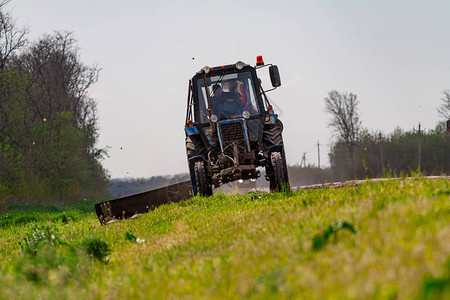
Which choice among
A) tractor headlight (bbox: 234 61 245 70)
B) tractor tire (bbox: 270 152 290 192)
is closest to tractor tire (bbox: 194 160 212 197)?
tractor tire (bbox: 270 152 290 192)

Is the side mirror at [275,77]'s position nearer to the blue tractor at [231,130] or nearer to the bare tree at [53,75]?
the blue tractor at [231,130]

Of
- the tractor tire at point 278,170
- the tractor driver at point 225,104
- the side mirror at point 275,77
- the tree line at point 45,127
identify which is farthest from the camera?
the tree line at point 45,127

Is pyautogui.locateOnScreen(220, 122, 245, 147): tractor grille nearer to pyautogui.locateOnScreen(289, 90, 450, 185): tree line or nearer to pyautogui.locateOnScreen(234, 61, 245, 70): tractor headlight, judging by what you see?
pyautogui.locateOnScreen(234, 61, 245, 70): tractor headlight

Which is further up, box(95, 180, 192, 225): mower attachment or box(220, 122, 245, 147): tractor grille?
box(220, 122, 245, 147): tractor grille

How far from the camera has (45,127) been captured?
33281 mm

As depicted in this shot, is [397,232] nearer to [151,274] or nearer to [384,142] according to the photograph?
[151,274]

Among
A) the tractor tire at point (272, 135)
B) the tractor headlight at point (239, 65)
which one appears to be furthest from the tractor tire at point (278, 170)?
the tractor headlight at point (239, 65)

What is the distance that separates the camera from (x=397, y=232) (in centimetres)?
271

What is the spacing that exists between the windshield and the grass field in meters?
6.29

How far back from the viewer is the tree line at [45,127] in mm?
28406

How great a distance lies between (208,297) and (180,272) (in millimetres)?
910

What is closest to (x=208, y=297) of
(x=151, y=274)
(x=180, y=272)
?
(x=180, y=272)

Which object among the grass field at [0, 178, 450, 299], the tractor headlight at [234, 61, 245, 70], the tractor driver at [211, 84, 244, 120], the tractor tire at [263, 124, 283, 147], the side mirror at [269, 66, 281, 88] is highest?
the tractor headlight at [234, 61, 245, 70]

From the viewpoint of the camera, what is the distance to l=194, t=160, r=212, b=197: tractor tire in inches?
435
